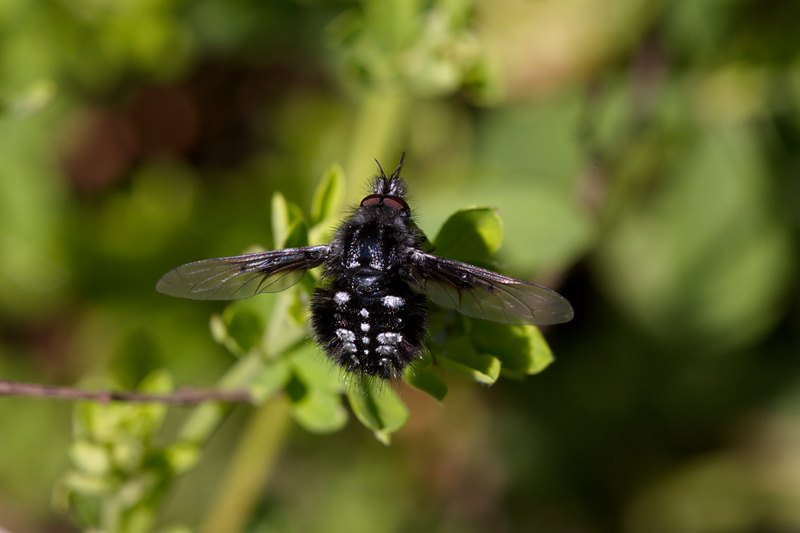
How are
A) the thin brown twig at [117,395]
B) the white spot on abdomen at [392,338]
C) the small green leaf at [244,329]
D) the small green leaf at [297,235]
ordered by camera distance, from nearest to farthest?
the white spot on abdomen at [392,338]
the small green leaf at [297,235]
the thin brown twig at [117,395]
the small green leaf at [244,329]

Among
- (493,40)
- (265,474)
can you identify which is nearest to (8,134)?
(265,474)

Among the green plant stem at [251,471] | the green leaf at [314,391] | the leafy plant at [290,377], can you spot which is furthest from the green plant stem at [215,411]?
the green plant stem at [251,471]

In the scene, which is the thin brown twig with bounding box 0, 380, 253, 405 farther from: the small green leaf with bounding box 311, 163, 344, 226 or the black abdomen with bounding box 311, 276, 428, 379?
the small green leaf with bounding box 311, 163, 344, 226

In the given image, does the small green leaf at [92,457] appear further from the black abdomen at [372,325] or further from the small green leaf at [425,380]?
the small green leaf at [425,380]

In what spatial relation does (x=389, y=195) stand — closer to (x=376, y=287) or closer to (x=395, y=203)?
(x=395, y=203)

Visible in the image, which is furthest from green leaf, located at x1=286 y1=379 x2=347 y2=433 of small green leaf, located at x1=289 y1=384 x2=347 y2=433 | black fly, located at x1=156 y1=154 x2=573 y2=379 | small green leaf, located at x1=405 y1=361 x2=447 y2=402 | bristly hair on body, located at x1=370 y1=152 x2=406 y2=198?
bristly hair on body, located at x1=370 y1=152 x2=406 y2=198
